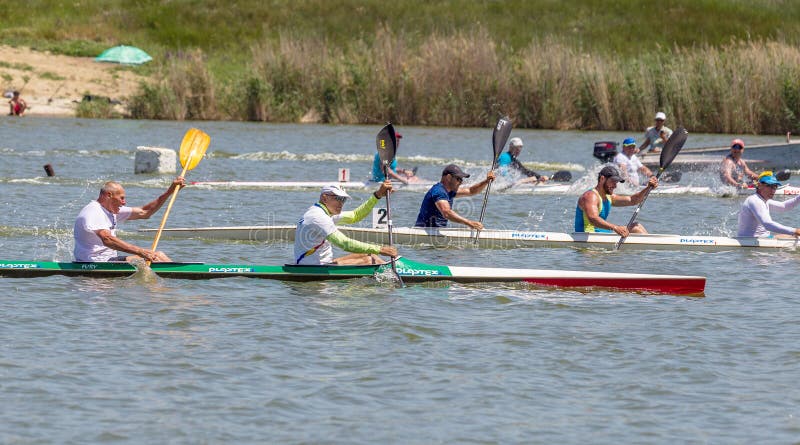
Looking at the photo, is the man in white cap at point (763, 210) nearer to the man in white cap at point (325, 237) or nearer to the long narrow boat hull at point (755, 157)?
the man in white cap at point (325, 237)

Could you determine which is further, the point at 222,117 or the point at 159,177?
the point at 222,117

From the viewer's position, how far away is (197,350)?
10055mm

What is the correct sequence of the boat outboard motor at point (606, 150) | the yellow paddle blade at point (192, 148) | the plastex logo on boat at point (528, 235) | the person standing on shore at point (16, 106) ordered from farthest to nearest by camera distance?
the person standing on shore at point (16, 106)
the boat outboard motor at point (606, 150)
the plastex logo on boat at point (528, 235)
the yellow paddle blade at point (192, 148)

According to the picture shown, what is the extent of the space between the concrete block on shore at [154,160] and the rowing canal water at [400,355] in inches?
344

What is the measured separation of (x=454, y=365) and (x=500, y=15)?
4956cm

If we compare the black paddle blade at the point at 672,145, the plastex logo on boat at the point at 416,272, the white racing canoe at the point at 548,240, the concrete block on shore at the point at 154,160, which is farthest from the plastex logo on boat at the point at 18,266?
the concrete block on shore at the point at 154,160

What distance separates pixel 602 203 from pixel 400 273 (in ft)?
13.5

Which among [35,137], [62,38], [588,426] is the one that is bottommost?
[588,426]

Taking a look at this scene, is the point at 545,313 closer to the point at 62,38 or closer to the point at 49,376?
the point at 49,376

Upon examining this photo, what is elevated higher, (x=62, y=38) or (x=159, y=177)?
(x=62, y=38)

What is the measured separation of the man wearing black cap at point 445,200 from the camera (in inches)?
621

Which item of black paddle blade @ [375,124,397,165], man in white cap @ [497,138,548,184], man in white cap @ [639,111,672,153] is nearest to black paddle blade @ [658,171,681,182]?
man in white cap @ [639,111,672,153]

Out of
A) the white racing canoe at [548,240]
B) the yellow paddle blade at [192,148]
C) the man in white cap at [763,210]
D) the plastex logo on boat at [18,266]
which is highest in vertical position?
the yellow paddle blade at [192,148]

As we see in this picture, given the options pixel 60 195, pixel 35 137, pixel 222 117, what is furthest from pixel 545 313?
pixel 222 117
